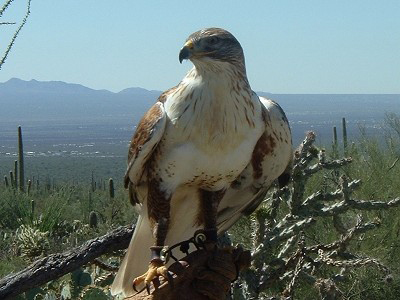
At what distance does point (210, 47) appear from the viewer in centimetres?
386

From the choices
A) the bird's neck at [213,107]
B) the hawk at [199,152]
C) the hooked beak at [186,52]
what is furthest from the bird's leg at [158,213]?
the hooked beak at [186,52]

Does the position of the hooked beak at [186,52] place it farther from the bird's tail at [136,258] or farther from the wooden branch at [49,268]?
the wooden branch at [49,268]

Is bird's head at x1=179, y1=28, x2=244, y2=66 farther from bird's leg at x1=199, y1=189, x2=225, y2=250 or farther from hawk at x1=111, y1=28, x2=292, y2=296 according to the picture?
bird's leg at x1=199, y1=189, x2=225, y2=250

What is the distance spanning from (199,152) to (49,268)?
3.66 feet

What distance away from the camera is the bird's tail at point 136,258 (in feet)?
14.3

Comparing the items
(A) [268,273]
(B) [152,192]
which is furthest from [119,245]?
(A) [268,273]

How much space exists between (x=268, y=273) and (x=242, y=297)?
0.79m

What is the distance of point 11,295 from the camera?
4414 millimetres

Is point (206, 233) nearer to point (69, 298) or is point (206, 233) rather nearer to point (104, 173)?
point (69, 298)

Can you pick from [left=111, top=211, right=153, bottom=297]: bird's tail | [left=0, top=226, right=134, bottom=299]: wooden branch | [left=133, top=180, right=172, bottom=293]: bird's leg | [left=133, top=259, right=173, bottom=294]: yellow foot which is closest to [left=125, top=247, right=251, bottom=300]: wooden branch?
[left=133, top=259, right=173, bottom=294]: yellow foot

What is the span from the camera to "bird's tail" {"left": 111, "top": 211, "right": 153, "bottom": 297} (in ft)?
14.3

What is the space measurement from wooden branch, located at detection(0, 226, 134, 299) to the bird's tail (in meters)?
0.18

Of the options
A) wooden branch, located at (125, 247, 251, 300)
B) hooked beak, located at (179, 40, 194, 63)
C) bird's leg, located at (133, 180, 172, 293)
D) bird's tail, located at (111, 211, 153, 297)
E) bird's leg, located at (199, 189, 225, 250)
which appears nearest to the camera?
wooden branch, located at (125, 247, 251, 300)

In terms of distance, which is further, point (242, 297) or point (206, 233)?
point (242, 297)
